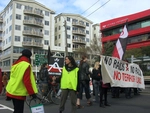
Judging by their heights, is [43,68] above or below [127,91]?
above

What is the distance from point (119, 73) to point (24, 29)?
52927mm

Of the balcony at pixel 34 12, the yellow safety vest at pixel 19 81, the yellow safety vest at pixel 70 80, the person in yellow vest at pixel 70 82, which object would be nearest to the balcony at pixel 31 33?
the balcony at pixel 34 12

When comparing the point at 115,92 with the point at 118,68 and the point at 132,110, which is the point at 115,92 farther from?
the point at 132,110

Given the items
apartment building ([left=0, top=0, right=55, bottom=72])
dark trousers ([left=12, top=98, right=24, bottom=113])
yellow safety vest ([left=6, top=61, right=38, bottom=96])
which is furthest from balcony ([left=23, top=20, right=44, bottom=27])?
dark trousers ([left=12, top=98, right=24, bottom=113])

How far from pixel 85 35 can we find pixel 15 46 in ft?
84.6

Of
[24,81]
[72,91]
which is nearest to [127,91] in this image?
[72,91]

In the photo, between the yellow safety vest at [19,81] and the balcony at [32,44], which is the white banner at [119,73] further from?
the balcony at [32,44]

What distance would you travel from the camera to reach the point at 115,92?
11.6 m

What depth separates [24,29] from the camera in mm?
59969

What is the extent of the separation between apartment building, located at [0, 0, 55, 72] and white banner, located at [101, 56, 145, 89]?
163ft

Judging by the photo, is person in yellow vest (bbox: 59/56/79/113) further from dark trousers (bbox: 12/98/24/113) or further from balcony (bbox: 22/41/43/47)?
balcony (bbox: 22/41/43/47)

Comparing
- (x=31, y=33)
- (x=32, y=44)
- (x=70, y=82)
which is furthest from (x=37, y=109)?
(x=31, y=33)

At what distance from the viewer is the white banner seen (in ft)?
29.3

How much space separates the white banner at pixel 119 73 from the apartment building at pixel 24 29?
49551mm
